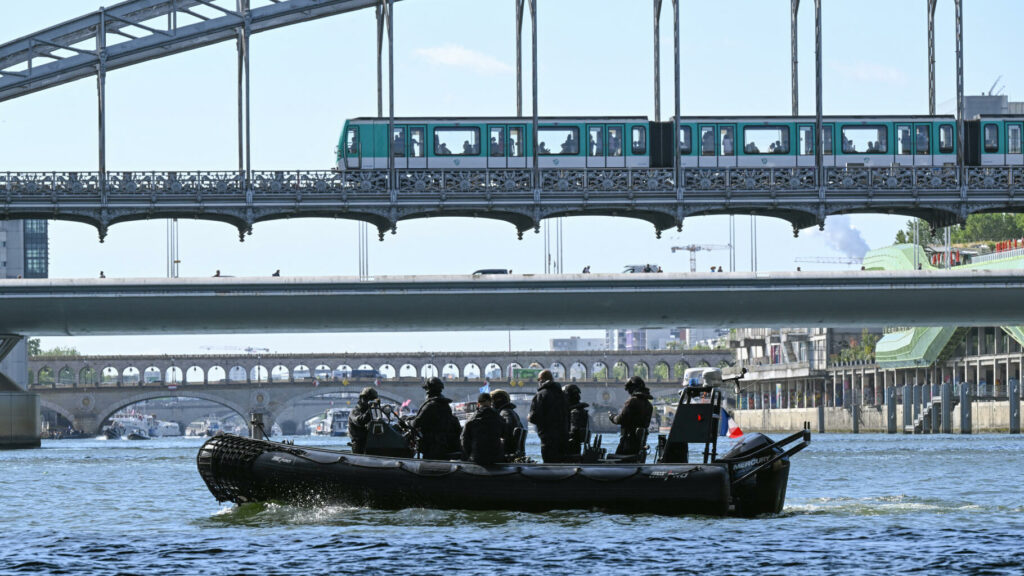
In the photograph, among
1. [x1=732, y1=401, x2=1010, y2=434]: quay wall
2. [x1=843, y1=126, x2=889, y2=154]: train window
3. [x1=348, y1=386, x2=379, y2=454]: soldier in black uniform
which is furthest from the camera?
[x1=732, y1=401, x2=1010, y2=434]: quay wall

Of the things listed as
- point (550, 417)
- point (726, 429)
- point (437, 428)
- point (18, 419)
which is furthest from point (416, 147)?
point (550, 417)

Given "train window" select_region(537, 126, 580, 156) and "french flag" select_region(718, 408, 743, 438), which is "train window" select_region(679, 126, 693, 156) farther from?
"french flag" select_region(718, 408, 743, 438)

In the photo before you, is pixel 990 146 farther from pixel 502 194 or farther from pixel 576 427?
pixel 576 427

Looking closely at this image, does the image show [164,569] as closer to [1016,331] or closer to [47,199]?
[47,199]

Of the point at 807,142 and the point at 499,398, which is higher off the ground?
the point at 807,142

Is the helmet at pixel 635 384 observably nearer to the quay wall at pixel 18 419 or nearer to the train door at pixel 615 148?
the train door at pixel 615 148

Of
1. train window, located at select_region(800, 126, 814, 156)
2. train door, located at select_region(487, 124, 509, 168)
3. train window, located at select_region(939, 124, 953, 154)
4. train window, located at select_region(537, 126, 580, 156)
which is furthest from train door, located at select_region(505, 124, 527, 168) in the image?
train window, located at select_region(939, 124, 953, 154)

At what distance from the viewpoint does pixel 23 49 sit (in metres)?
71.2

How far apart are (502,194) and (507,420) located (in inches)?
1517

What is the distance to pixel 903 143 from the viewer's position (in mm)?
63938

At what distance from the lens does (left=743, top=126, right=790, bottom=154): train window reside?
210 ft

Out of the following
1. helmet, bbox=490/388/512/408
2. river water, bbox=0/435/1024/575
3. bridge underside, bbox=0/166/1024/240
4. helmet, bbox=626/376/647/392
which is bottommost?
river water, bbox=0/435/1024/575

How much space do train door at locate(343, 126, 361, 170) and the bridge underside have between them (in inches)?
19.2

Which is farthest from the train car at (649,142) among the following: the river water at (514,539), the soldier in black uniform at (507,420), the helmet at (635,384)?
the helmet at (635,384)
